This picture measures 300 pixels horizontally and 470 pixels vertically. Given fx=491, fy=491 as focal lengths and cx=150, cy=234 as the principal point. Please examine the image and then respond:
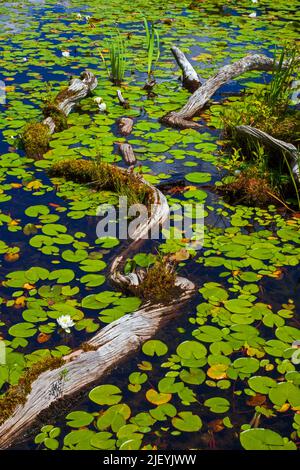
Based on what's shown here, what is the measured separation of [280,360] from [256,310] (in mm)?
429

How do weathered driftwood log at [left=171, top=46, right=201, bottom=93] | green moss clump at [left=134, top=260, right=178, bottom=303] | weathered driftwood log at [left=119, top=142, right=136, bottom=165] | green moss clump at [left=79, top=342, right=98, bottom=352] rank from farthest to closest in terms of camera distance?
1. weathered driftwood log at [left=171, top=46, right=201, bottom=93]
2. weathered driftwood log at [left=119, top=142, right=136, bottom=165]
3. green moss clump at [left=134, top=260, right=178, bottom=303]
4. green moss clump at [left=79, top=342, right=98, bottom=352]

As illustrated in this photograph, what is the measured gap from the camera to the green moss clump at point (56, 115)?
5.62 m

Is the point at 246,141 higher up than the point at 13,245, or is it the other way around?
the point at 246,141

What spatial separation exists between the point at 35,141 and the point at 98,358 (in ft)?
10.0

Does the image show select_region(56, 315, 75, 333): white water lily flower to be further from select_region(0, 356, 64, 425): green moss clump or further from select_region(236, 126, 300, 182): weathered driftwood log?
select_region(236, 126, 300, 182): weathered driftwood log

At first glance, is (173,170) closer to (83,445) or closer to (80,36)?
(83,445)

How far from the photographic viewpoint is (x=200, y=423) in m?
2.42

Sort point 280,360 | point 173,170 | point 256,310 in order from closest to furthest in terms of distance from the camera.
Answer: point 280,360
point 256,310
point 173,170

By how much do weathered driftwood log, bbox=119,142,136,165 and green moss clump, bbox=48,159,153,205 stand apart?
349mm

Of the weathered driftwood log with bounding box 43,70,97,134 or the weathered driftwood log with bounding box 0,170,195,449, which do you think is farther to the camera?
the weathered driftwood log with bounding box 43,70,97,134

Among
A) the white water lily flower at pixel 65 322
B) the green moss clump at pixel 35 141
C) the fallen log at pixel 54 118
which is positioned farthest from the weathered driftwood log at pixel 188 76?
the white water lily flower at pixel 65 322

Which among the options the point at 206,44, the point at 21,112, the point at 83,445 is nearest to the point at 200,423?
the point at 83,445

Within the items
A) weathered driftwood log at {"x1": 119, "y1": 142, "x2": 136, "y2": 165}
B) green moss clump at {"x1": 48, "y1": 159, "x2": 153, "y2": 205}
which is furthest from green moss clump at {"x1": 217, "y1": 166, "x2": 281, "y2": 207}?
weathered driftwood log at {"x1": 119, "y1": 142, "x2": 136, "y2": 165}

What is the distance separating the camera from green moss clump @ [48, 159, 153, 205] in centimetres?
428
